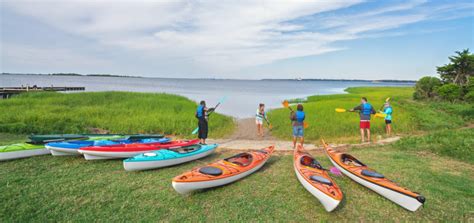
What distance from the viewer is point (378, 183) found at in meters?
4.91

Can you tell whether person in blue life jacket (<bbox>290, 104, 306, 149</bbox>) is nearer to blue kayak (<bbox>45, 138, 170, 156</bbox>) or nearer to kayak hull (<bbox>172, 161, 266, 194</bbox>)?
kayak hull (<bbox>172, 161, 266, 194</bbox>)

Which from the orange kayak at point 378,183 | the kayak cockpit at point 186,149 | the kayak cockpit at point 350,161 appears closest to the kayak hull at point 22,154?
the kayak cockpit at point 186,149

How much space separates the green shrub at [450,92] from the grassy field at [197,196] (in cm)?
1792

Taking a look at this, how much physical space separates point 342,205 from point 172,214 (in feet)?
10.6

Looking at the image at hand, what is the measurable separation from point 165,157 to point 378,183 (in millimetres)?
4898

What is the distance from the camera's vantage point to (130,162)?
6.09 metres

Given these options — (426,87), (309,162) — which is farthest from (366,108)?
(426,87)

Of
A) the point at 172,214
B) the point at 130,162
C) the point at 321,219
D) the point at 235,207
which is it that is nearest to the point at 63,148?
the point at 130,162

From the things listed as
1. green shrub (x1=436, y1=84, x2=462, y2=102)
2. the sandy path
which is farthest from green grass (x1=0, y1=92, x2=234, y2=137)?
green shrub (x1=436, y1=84, x2=462, y2=102)

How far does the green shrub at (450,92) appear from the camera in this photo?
20.5 m

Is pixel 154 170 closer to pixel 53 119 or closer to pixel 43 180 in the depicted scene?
pixel 43 180

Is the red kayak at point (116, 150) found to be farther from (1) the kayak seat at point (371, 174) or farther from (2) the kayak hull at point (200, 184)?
(1) the kayak seat at point (371, 174)

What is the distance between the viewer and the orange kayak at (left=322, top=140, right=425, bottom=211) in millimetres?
4330

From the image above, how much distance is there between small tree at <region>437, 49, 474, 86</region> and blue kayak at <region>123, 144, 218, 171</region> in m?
25.2
